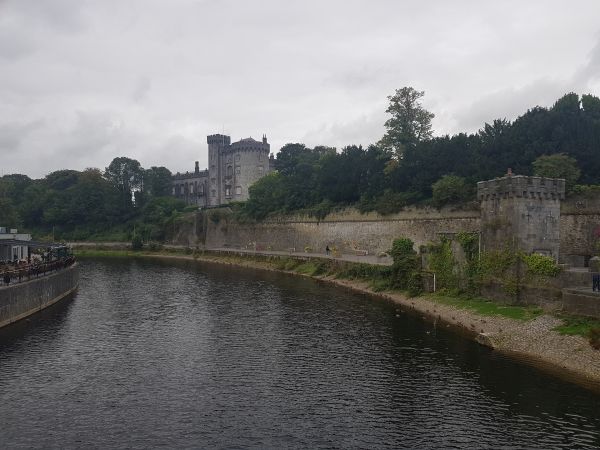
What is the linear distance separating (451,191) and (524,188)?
19860 mm

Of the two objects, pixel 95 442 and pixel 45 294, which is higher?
pixel 45 294

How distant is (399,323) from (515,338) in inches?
300

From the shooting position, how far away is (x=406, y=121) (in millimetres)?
74188

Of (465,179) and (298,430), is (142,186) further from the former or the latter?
(298,430)

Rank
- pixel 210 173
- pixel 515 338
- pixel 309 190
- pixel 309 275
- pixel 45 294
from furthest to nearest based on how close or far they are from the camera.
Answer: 1. pixel 210 173
2. pixel 309 190
3. pixel 309 275
4. pixel 45 294
5. pixel 515 338

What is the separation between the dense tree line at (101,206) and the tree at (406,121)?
50.5m

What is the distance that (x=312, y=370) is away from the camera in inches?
870

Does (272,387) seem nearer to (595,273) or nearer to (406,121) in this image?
(595,273)

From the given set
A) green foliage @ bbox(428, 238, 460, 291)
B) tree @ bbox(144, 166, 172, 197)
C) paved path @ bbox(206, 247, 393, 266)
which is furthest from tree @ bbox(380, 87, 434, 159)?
tree @ bbox(144, 166, 172, 197)

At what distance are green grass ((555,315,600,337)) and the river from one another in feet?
11.4

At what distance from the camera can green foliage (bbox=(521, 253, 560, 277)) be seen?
89.4 ft

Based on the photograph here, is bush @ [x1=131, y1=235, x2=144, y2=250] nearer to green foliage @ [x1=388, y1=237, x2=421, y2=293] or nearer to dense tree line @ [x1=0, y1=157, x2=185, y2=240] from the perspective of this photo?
dense tree line @ [x1=0, y1=157, x2=185, y2=240]

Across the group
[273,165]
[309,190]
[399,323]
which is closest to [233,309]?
[399,323]

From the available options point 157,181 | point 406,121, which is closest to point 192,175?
point 157,181
